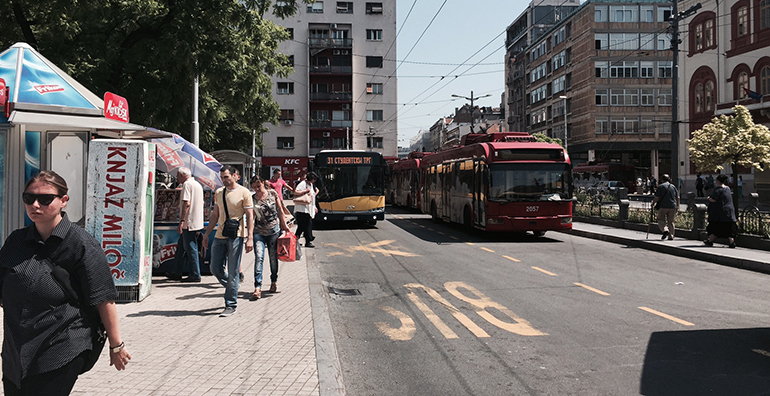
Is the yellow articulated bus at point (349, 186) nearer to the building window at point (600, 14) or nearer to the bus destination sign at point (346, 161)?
the bus destination sign at point (346, 161)

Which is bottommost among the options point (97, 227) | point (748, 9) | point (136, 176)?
point (97, 227)

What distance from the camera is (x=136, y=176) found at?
8.29 m

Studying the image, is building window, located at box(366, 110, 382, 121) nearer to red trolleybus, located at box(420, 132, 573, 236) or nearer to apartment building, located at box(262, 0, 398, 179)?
apartment building, located at box(262, 0, 398, 179)

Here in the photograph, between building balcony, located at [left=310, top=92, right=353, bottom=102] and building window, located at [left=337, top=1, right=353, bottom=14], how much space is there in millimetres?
9040

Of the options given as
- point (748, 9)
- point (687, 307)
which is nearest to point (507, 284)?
point (687, 307)

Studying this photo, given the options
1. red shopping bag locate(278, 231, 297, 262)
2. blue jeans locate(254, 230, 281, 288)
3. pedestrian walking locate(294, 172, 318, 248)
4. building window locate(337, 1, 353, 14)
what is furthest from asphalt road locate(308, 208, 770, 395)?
building window locate(337, 1, 353, 14)

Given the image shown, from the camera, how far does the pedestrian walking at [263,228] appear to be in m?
8.55

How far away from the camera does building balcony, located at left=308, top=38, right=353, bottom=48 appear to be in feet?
218

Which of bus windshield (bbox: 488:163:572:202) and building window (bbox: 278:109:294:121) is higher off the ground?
building window (bbox: 278:109:294:121)

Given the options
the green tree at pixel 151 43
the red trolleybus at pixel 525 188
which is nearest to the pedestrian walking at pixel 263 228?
the green tree at pixel 151 43

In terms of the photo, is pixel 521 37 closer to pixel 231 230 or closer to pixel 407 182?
pixel 407 182

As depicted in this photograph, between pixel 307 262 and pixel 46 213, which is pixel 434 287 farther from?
pixel 46 213

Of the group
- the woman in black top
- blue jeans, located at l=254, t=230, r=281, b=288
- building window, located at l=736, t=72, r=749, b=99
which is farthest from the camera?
building window, located at l=736, t=72, r=749, b=99

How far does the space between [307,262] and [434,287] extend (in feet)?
11.5
